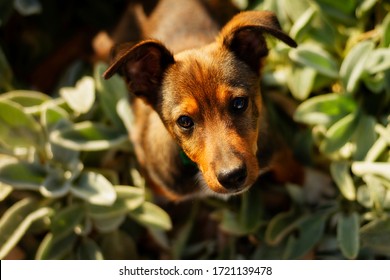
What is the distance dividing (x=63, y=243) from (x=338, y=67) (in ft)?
5.48

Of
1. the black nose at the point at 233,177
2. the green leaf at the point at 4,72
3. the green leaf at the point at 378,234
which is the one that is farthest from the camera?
the green leaf at the point at 4,72

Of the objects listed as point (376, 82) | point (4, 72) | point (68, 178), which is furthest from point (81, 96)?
point (376, 82)

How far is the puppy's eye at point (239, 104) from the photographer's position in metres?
2.47

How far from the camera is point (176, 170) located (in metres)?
2.94

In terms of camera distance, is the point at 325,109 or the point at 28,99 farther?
the point at 28,99

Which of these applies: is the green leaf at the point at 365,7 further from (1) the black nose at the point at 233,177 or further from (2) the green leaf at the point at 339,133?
(1) the black nose at the point at 233,177

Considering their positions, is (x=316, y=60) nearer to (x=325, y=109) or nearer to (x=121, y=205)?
(x=325, y=109)

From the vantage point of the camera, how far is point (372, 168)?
2699 millimetres

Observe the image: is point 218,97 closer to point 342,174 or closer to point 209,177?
point 209,177

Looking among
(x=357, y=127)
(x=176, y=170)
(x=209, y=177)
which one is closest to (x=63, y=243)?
(x=176, y=170)

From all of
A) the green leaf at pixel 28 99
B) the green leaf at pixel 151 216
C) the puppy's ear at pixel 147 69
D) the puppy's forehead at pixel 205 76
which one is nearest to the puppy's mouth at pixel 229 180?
the puppy's forehead at pixel 205 76

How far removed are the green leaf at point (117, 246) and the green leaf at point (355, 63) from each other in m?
1.40

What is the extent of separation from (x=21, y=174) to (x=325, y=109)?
1550mm

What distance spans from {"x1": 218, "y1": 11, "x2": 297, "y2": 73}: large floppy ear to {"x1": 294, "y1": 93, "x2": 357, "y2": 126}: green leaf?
40 centimetres
